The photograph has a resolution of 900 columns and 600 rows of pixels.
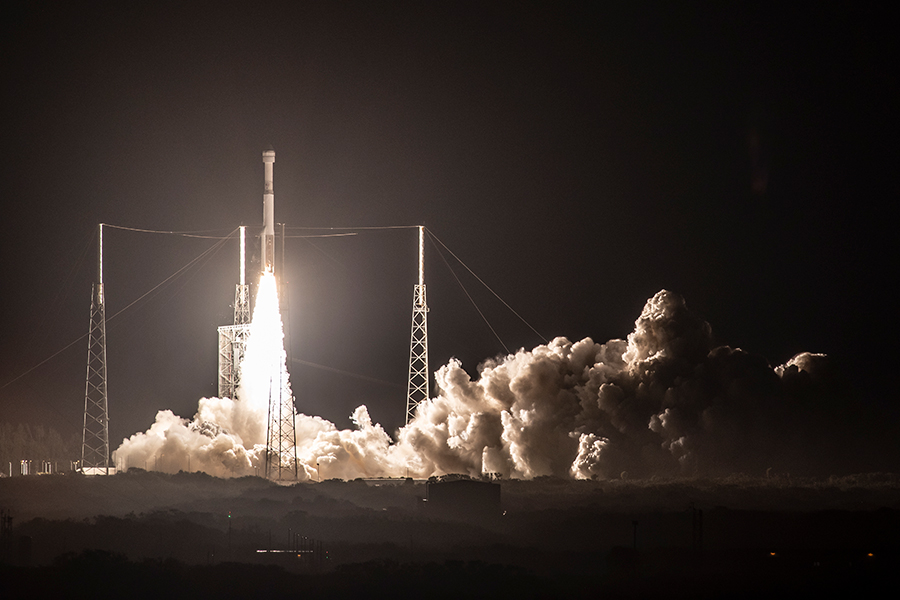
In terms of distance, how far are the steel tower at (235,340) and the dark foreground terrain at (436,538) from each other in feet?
29.2

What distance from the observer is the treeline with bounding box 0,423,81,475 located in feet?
364

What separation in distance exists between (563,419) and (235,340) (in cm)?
2015

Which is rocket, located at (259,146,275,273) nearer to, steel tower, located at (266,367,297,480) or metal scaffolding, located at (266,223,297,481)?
metal scaffolding, located at (266,223,297,481)

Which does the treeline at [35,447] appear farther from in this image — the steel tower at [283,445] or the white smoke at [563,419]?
the steel tower at [283,445]

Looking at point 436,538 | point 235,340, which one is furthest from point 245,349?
point 436,538

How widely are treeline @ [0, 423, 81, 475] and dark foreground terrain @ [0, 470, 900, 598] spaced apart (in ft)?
58.3

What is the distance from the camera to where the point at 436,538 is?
85.9m

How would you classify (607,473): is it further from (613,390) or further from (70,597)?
(70,597)

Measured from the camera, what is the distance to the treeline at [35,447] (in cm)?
11106

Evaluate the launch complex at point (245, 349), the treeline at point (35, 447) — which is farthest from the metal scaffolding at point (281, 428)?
the treeline at point (35, 447)

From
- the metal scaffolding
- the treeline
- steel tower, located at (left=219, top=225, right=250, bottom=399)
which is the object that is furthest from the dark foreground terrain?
the treeline

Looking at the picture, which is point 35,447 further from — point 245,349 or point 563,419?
point 563,419

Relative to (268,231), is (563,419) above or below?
below

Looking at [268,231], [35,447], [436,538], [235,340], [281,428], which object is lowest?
[436,538]
